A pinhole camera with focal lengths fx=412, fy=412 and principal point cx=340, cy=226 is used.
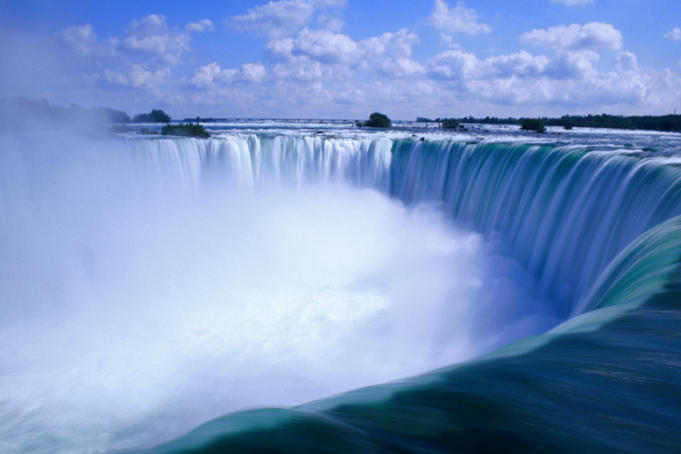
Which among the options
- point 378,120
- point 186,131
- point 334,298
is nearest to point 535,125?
point 378,120

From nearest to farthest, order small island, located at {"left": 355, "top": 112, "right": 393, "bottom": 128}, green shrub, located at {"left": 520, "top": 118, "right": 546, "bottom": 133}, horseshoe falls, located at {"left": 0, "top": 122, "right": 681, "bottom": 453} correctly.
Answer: horseshoe falls, located at {"left": 0, "top": 122, "right": 681, "bottom": 453} → green shrub, located at {"left": 520, "top": 118, "right": 546, "bottom": 133} → small island, located at {"left": 355, "top": 112, "right": 393, "bottom": 128}

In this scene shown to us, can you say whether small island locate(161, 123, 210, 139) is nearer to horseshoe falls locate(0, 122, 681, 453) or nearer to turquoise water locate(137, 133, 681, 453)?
horseshoe falls locate(0, 122, 681, 453)

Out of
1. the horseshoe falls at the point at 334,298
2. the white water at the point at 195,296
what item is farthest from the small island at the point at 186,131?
the white water at the point at 195,296

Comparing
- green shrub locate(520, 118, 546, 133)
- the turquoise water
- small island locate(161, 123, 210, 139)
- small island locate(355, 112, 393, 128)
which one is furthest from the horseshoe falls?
small island locate(355, 112, 393, 128)

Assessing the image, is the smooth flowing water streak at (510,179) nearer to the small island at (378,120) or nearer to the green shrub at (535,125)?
the green shrub at (535,125)

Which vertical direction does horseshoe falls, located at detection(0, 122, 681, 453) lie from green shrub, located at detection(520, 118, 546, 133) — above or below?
below

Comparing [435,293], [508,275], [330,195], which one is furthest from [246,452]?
[330,195]

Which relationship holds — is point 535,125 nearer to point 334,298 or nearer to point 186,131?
point 186,131

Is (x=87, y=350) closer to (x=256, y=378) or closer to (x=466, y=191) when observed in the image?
(x=256, y=378)
